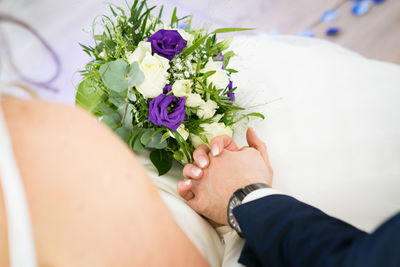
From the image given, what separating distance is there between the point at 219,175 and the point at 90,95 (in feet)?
1.36

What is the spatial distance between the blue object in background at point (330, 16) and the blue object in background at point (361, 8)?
0.09 metres

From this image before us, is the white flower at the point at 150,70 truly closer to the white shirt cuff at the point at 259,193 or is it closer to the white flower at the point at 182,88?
the white flower at the point at 182,88

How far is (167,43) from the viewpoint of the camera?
76 cm

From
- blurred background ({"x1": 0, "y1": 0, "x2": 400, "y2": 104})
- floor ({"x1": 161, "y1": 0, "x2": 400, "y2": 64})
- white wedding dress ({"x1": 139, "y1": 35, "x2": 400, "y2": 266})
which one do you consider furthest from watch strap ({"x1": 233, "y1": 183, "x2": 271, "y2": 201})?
floor ({"x1": 161, "y1": 0, "x2": 400, "y2": 64})

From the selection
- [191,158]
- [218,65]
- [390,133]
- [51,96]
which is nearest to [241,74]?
[218,65]

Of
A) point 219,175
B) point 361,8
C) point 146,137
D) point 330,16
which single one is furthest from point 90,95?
point 361,8

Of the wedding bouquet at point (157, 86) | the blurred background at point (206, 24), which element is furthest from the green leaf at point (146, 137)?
the blurred background at point (206, 24)

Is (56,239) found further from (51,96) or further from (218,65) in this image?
(218,65)

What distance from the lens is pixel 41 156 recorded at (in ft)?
1.37

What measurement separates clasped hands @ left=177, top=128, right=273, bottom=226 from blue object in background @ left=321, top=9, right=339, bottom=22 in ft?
4.49

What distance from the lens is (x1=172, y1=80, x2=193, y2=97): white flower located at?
29.1 inches

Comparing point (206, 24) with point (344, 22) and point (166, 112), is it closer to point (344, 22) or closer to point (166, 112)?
point (166, 112)

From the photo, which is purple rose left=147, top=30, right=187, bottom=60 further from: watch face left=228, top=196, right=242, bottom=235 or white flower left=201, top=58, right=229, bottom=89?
watch face left=228, top=196, right=242, bottom=235

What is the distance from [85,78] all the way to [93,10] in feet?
0.65
